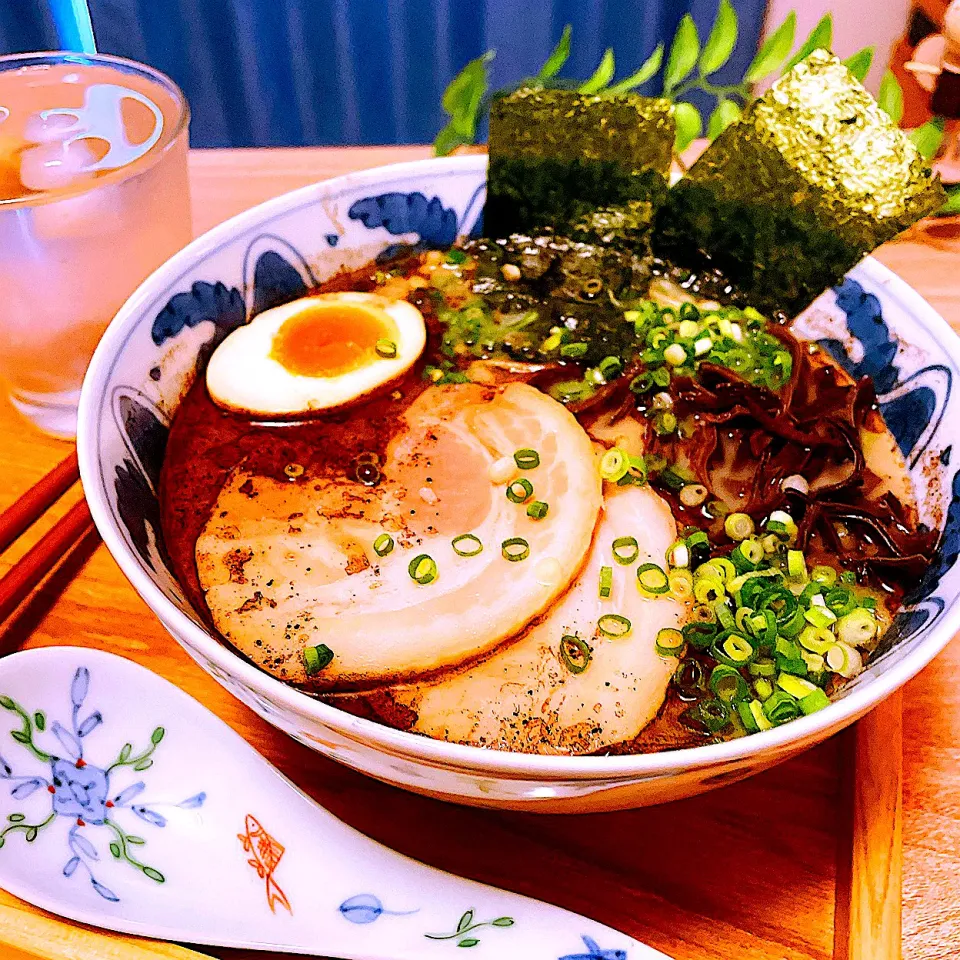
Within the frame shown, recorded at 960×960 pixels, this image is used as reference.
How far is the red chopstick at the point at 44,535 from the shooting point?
1.19 m

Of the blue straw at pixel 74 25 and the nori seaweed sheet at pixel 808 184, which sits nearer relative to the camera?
the nori seaweed sheet at pixel 808 184

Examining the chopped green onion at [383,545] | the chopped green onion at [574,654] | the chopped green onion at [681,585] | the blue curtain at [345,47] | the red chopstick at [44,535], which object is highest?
the chopped green onion at [681,585]

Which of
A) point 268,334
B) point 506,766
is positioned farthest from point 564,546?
point 268,334

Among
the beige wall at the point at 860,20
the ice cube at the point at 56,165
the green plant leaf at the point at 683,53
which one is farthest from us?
the beige wall at the point at 860,20

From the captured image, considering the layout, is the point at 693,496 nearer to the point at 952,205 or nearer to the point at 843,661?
the point at 843,661

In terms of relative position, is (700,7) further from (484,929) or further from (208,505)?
(484,929)

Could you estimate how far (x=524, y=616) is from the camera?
0.99 m

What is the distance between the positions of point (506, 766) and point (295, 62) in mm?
3523

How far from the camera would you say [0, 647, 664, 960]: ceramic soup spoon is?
91 cm

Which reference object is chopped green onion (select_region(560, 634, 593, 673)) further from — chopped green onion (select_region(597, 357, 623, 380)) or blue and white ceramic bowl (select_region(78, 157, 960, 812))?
chopped green onion (select_region(597, 357, 623, 380))

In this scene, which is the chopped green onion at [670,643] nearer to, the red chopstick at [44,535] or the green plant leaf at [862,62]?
the red chopstick at [44,535]

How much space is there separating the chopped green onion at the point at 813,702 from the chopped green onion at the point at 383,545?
0.51 m

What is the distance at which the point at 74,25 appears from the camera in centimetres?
352

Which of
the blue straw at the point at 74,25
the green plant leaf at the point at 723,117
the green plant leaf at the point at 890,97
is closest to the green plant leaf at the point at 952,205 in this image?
the green plant leaf at the point at 890,97
